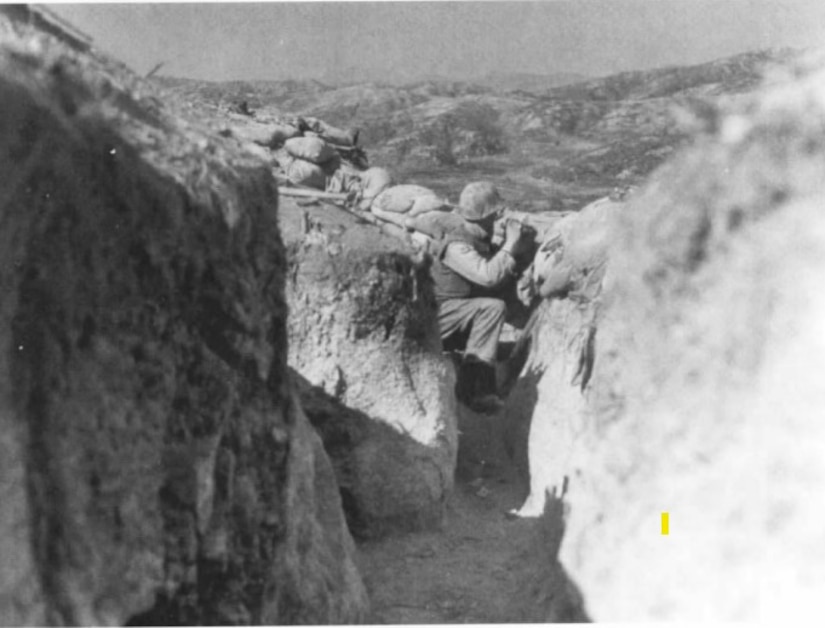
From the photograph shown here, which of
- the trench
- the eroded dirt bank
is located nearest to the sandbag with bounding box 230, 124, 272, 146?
the trench

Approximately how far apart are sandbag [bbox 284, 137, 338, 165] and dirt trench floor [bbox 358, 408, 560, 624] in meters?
4.39

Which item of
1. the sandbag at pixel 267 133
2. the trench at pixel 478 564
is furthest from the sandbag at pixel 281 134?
the trench at pixel 478 564

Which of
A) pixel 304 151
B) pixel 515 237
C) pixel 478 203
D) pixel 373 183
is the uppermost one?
pixel 304 151

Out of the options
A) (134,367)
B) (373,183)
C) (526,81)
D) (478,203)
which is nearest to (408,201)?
(478,203)

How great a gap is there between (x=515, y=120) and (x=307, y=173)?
904 cm

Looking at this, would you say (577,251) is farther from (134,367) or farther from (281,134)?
(281,134)

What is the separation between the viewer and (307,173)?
32.3 feet

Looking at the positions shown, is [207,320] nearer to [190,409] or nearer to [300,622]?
[190,409]

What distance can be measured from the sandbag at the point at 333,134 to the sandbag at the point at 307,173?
4.18 feet

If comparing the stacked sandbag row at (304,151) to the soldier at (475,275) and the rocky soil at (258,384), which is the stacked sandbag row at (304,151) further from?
the rocky soil at (258,384)

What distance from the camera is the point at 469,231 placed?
274 inches

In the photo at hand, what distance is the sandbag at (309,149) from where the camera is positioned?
1020 centimetres

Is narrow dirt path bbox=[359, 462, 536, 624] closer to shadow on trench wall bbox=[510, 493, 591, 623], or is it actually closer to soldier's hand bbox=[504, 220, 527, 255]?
shadow on trench wall bbox=[510, 493, 591, 623]

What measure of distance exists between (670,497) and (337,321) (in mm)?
2637
